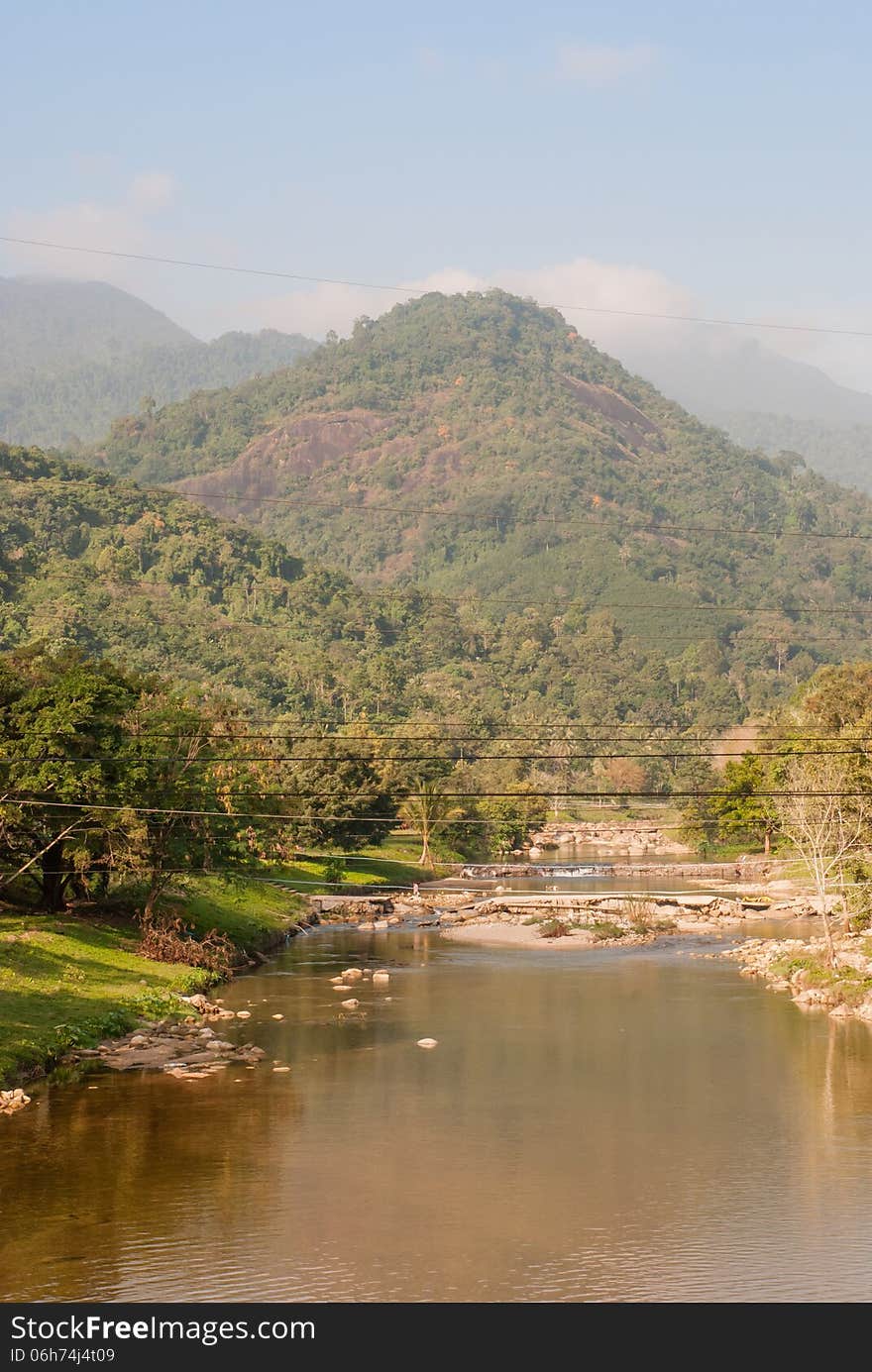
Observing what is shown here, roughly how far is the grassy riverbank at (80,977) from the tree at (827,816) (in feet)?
82.7

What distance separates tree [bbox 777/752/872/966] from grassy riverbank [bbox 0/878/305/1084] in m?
25.2

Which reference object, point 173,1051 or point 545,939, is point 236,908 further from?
point 173,1051

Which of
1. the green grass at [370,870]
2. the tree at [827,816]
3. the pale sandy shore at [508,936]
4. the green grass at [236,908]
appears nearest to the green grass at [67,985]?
Answer: the green grass at [236,908]

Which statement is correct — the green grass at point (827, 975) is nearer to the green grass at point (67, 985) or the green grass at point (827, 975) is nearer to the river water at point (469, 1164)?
the river water at point (469, 1164)

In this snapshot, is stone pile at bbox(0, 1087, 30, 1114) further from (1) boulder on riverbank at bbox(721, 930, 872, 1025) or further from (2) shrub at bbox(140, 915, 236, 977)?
(1) boulder on riverbank at bbox(721, 930, 872, 1025)

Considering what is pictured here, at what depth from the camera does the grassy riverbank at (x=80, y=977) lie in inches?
1586

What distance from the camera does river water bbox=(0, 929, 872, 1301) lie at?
2559cm

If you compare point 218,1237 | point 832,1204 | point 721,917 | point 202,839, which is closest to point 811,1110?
point 832,1204

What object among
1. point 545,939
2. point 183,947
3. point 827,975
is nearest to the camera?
point 827,975

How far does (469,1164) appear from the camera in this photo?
106ft

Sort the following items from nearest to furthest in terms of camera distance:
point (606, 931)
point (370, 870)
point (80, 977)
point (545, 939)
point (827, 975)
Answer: point (80, 977) → point (827, 975) → point (606, 931) → point (545, 939) → point (370, 870)

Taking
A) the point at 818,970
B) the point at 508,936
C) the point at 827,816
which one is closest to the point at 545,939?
the point at 508,936

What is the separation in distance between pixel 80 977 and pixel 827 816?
31555mm
